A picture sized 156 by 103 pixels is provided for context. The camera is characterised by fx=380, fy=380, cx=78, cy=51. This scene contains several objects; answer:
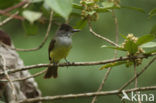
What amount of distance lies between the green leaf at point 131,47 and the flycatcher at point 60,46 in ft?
6.20

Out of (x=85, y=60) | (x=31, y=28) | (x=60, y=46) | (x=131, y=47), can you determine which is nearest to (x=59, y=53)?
(x=60, y=46)

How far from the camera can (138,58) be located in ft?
8.49

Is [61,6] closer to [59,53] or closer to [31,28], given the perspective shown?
[31,28]

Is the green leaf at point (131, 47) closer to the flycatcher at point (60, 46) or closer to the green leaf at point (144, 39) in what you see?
the green leaf at point (144, 39)

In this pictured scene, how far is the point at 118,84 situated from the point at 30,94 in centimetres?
213

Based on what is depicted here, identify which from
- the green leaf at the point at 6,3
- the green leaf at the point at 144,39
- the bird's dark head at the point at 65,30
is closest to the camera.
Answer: the green leaf at the point at 6,3

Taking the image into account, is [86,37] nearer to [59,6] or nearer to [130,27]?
[130,27]

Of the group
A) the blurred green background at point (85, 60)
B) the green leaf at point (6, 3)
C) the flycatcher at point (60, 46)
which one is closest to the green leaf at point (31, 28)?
the green leaf at point (6, 3)

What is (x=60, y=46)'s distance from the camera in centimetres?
445

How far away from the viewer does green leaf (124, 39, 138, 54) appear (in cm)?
246

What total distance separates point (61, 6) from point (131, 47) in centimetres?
115

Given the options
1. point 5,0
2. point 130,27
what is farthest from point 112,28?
point 5,0

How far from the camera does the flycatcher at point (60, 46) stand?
4398 mm

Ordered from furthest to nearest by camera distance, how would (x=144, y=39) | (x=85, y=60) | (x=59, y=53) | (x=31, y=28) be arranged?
(x=85, y=60)
(x=59, y=53)
(x=144, y=39)
(x=31, y=28)
